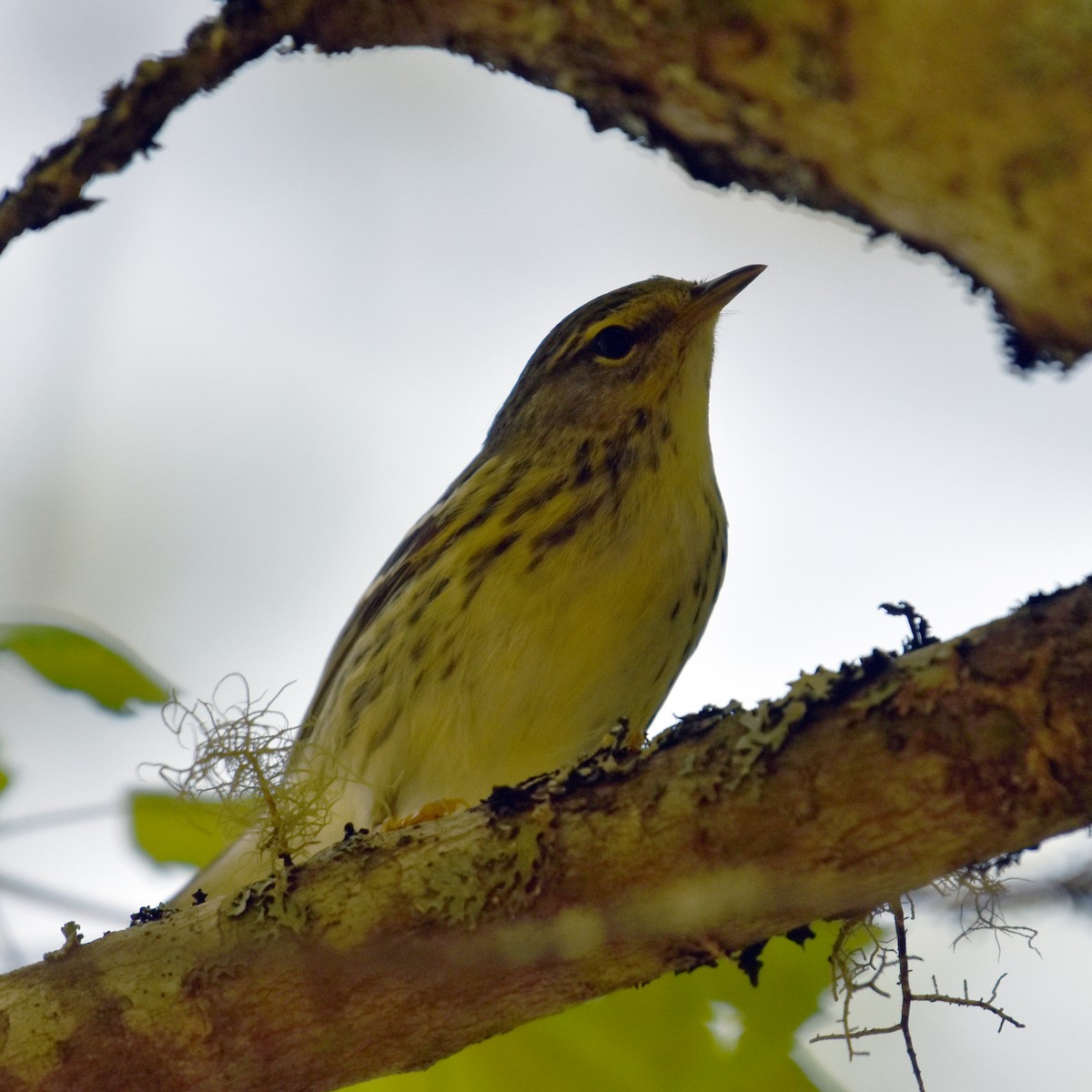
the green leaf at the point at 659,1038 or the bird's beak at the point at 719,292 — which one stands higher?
the bird's beak at the point at 719,292

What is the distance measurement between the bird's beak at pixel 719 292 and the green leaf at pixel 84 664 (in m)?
2.51

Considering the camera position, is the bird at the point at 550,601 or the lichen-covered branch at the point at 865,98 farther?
the bird at the point at 550,601

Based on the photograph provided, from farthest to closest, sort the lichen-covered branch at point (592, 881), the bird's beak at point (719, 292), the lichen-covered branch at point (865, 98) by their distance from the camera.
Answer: the bird's beak at point (719, 292) → the lichen-covered branch at point (592, 881) → the lichen-covered branch at point (865, 98)

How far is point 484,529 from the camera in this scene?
4309 millimetres

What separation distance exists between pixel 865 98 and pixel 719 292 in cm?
308

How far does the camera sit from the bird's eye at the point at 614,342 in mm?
4824

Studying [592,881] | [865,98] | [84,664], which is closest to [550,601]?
[84,664]

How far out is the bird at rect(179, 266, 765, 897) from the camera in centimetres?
407

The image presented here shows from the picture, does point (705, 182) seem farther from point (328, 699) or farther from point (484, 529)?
point (328, 699)

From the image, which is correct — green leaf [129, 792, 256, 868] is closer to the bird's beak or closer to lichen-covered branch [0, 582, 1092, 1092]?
lichen-covered branch [0, 582, 1092, 1092]

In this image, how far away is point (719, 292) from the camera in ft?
15.4

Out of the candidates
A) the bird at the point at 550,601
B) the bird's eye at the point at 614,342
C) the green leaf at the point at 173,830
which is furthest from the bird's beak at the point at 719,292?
the green leaf at the point at 173,830

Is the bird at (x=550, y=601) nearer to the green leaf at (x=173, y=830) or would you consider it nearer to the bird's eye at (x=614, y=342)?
the bird's eye at (x=614, y=342)

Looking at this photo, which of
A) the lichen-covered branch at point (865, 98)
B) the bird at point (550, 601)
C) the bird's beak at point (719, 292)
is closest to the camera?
the lichen-covered branch at point (865, 98)
